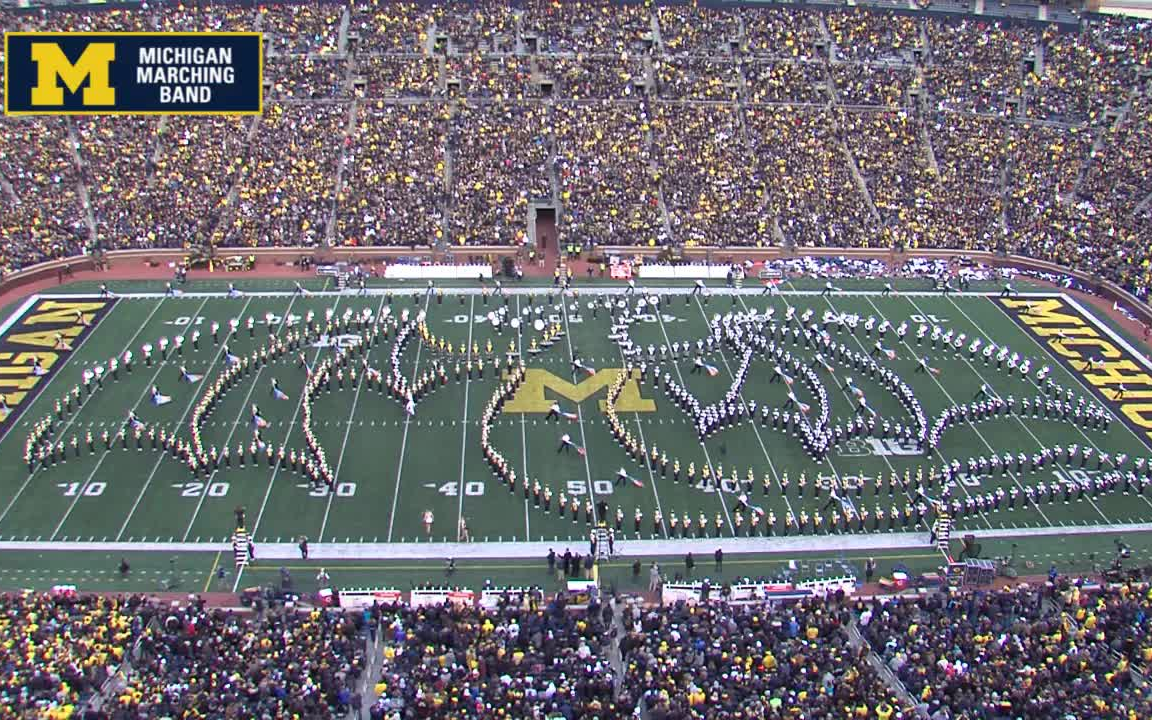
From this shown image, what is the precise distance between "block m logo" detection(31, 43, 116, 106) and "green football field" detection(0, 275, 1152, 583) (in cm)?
1135

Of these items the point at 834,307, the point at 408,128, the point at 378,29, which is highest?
the point at 378,29

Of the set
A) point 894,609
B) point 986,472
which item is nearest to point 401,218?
point 986,472

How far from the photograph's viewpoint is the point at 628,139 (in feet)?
177

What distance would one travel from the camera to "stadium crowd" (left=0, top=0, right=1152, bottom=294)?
48394 mm

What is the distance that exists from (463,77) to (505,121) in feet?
14.2

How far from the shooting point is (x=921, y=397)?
35.5m

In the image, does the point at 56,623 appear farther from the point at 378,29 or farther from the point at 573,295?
the point at 378,29

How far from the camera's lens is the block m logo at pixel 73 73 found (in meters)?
48.3

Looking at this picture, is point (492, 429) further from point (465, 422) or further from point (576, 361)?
point (576, 361)
